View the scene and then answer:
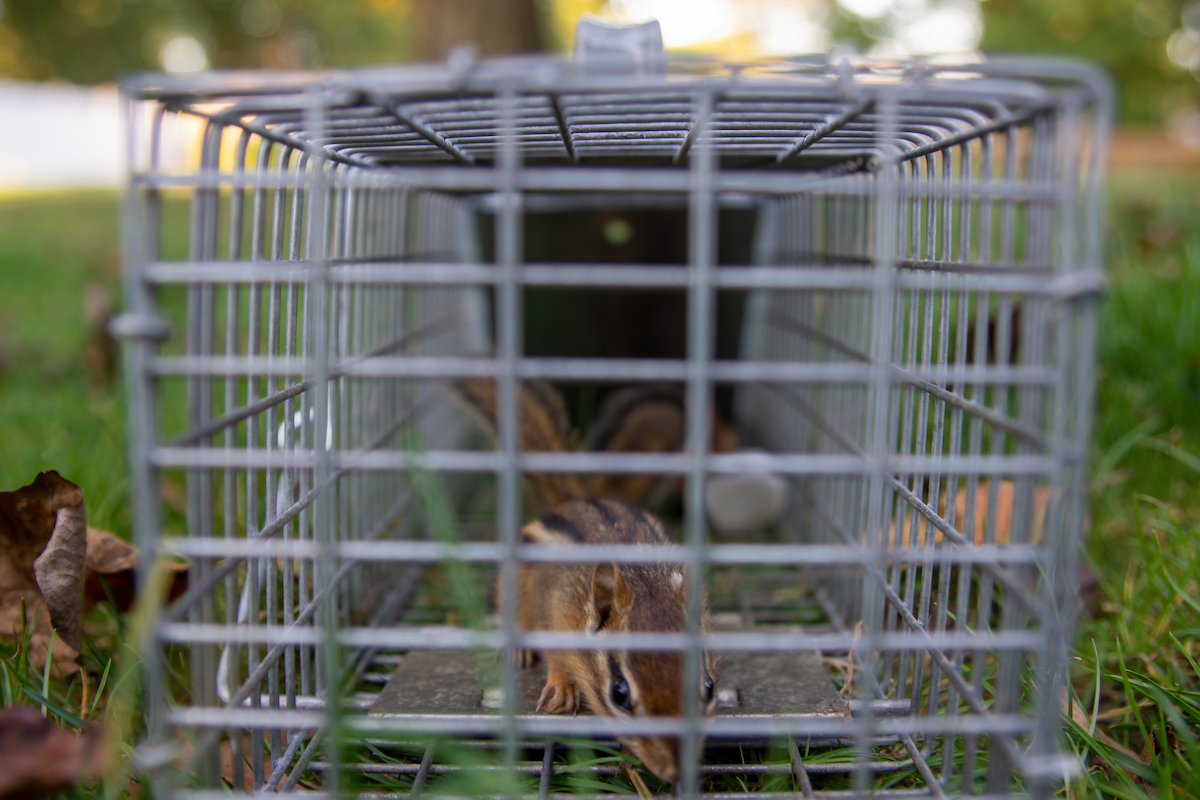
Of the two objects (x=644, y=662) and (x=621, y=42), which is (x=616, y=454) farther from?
(x=621, y=42)

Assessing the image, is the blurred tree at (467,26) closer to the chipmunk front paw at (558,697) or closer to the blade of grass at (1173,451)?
the blade of grass at (1173,451)

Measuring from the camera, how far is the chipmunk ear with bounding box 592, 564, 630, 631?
6.68 ft

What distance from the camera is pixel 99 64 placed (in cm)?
2803

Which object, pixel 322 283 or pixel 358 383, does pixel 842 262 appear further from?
pixel 322 283

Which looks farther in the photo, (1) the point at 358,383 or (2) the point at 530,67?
(1) the point at 358,383

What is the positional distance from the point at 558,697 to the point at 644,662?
1.56ft

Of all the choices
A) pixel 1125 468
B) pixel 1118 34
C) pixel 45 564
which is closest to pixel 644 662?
pixel 45 564

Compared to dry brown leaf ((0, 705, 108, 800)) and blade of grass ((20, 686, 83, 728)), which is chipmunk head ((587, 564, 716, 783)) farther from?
blade of grass ((20, 686, 83, 728))

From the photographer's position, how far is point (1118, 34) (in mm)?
21562

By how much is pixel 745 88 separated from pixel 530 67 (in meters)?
0.35

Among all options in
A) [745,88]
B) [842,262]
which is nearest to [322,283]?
[745,88]

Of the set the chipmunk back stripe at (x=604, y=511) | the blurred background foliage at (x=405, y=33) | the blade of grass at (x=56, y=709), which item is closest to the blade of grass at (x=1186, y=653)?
the chipmunk back stripe at (x=604, y=511)

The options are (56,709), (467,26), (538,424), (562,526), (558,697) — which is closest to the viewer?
(56,709)

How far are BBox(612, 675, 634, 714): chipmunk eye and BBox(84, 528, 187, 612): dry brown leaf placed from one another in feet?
3.80
